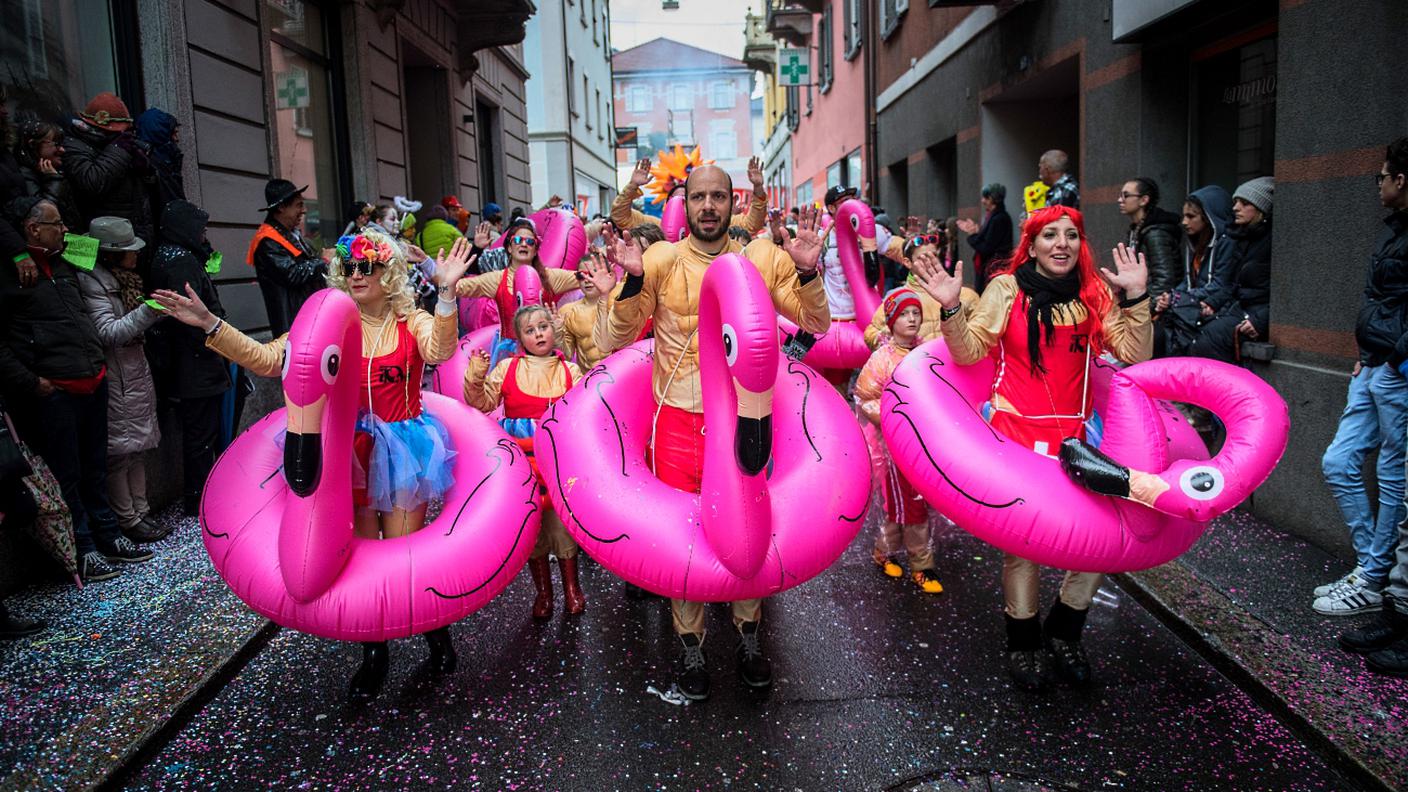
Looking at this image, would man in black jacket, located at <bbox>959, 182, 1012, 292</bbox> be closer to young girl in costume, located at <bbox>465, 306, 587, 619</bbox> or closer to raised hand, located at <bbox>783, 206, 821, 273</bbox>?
young girl in costume, located at <bbox>465, 306, 587, 619</bbox>

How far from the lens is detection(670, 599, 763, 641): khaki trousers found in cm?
376

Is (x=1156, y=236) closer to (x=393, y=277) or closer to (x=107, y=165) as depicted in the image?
(x=393, y=277)

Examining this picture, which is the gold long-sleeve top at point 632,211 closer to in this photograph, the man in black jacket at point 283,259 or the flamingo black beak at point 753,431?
the man in black jacket at point 283,259

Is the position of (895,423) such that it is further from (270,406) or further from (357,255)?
(270,406)

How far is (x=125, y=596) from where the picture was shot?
15.5 ft

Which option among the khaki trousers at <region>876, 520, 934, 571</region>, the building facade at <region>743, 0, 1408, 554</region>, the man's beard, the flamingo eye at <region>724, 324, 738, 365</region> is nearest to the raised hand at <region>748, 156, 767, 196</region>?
the khaki trousers at <region>876, 520, 934, 571</region>

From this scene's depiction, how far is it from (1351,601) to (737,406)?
10.0 feet

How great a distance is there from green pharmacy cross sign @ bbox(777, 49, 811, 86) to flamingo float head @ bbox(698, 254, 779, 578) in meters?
23.1

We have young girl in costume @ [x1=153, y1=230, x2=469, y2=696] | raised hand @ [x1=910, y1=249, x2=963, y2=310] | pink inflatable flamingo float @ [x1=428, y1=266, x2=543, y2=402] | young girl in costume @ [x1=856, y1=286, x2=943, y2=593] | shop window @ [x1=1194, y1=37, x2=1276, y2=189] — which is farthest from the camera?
shop window @ [x1=1194, y1=37, x2=1276, y2=189]

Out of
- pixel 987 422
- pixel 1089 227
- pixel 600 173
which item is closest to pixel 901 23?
pixel 1089 227

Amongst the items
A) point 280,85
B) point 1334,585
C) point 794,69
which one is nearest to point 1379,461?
point 1334,585

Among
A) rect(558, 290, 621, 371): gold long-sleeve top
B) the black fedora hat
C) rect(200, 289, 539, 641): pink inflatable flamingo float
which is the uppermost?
the black fedora hat

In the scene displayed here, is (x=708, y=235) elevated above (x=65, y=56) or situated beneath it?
situated beneath

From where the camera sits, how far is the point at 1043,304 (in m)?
3.68
